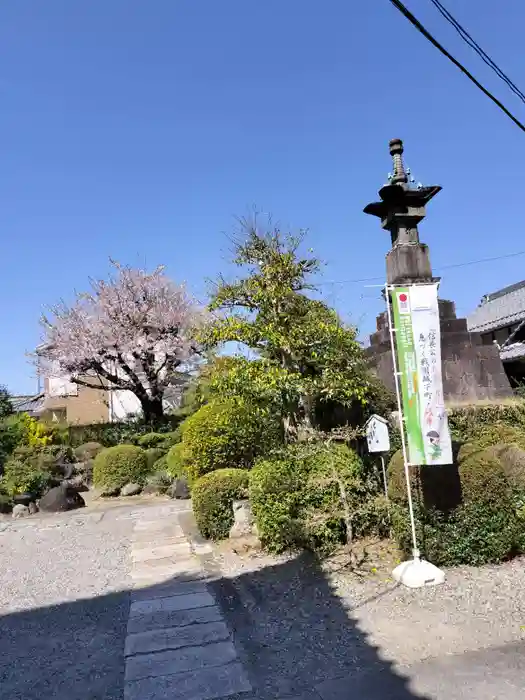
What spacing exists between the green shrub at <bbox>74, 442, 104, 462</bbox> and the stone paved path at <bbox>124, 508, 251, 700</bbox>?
33.4 ft

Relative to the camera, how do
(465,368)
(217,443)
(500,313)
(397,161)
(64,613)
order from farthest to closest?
(500,313) → (217,443) → (465,368) → (397,161) → (64,613)

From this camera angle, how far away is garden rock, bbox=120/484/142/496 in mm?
13555

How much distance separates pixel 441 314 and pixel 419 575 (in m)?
4.80

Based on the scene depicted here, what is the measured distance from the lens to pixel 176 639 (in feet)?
14.6

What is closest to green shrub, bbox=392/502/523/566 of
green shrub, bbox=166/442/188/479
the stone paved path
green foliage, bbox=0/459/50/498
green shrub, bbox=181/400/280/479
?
the stone paved path

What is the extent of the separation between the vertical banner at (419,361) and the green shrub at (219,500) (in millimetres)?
3042

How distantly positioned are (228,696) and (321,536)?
2934 millimetres

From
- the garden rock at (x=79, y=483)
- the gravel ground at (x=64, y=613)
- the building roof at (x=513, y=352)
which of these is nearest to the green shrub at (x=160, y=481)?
the garden rock at (x=79, y=483)

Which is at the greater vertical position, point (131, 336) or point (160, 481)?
point (131, 336)

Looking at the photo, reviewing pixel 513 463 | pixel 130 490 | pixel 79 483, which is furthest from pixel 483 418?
pixel 79 483

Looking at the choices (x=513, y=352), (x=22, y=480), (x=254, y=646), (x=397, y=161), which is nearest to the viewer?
(x=254, y=646)

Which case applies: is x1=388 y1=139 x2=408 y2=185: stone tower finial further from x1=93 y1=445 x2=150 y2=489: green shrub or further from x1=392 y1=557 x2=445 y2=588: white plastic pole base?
x1=93 y1=445 x2=150 y2=489: green shrub

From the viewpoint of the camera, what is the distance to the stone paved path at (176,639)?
369 cm

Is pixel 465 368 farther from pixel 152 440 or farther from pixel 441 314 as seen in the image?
pixel 152 440
